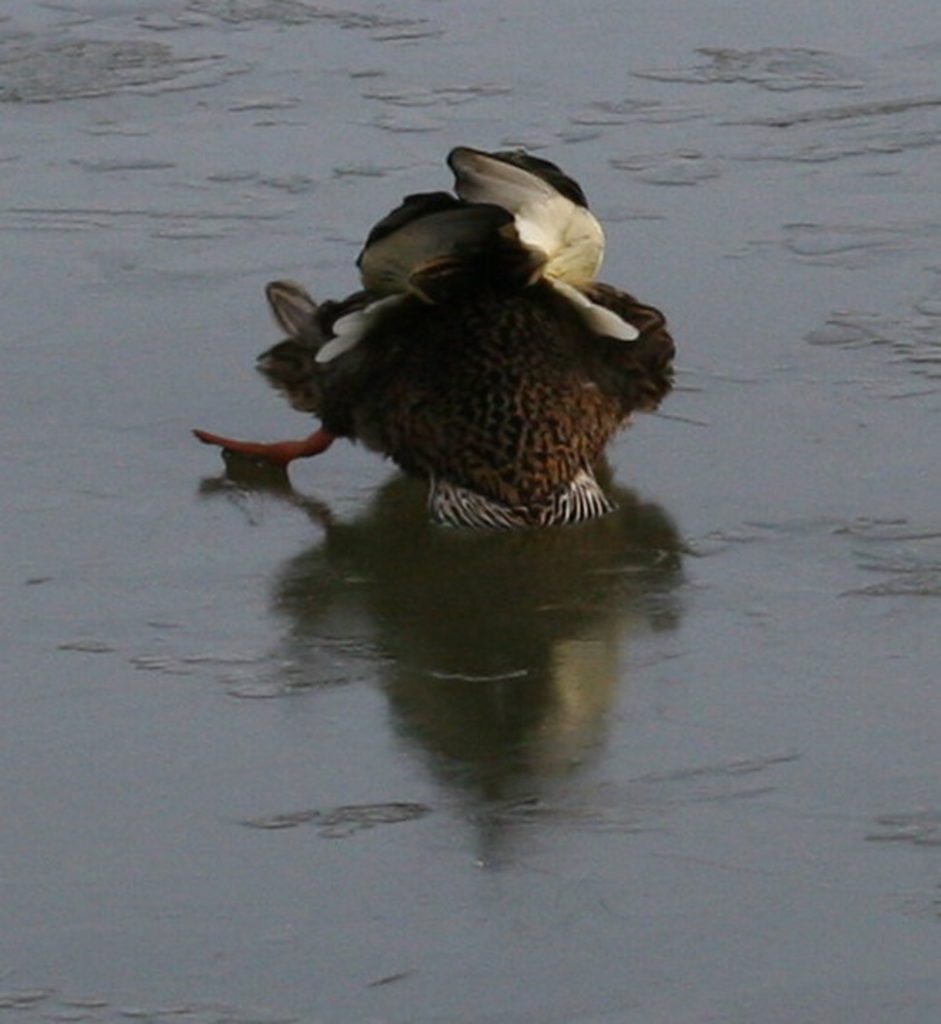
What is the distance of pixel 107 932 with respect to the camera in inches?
200

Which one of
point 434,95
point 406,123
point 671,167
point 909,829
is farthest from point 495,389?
point 434,95

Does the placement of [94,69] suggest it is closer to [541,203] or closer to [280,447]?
[280,447]

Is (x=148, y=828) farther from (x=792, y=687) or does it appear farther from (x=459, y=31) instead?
(x=459, y=31)

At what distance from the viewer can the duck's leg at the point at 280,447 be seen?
25.1 ft

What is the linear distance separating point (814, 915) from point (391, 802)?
856 mm

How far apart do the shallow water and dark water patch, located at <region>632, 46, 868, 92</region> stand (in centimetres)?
2

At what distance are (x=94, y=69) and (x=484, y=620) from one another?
4.82 metres

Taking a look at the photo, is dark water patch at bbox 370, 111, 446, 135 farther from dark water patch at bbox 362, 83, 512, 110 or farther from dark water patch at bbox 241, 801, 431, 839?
dark water patch at bbox 241, 801, 431, 839

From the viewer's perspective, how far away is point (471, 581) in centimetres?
691

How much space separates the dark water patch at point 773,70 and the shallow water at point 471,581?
0.02m

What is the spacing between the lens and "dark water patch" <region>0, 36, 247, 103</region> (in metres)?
10.7

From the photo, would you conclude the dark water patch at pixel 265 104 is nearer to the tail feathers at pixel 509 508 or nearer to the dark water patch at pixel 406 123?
the dark water patch at pixel 406 123

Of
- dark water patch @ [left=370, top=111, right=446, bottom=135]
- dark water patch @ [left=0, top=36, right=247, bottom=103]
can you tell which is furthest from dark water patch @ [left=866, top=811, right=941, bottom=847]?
dark water patch @ [left=0, top=36, right=247, bottom=103]

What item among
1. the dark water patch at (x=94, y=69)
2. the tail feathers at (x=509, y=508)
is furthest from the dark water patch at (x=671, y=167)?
the tail feathers at (x=509, y=508)
